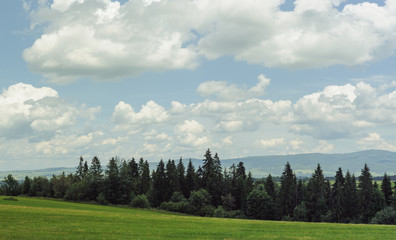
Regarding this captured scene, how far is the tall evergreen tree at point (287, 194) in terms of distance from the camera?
131875 mm

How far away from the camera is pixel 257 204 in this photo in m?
127

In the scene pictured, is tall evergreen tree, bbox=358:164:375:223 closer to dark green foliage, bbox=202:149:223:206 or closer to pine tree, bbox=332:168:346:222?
pine tree, bbox=332:168:346:222

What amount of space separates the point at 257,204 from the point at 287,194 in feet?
46.2

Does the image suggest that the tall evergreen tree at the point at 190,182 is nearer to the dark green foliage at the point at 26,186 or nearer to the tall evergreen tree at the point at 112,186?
the tall evergreen tree at the point at 112,186

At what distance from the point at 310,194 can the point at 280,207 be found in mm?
12559

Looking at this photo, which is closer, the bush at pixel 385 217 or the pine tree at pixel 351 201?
the bush at pixel 385 217

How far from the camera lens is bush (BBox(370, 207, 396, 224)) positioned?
110 m

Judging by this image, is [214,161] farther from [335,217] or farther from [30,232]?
[30,232]

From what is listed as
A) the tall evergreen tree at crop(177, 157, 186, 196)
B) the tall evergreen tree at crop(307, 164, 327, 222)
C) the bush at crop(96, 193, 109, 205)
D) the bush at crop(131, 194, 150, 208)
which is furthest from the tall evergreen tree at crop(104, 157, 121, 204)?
the tall evergreen tree at crop(307, 164, 327, 222)

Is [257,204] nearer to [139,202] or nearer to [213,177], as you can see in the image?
[213,177]

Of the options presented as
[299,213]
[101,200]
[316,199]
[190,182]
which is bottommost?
[299,213]

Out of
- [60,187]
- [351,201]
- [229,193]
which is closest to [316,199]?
[351,201]

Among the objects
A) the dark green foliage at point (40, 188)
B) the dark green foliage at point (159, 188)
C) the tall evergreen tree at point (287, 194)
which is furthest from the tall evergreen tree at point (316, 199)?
the dark green foliage at point (40, 188)

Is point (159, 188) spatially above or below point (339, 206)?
above
